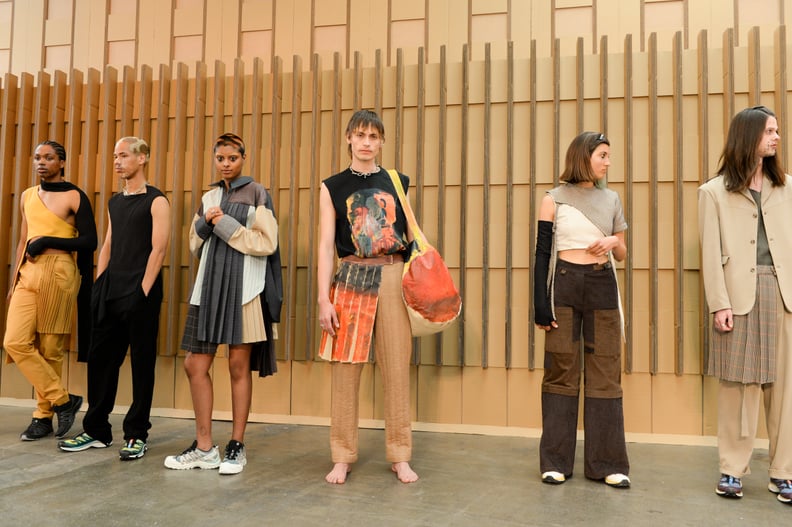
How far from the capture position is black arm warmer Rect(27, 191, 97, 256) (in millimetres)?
3473

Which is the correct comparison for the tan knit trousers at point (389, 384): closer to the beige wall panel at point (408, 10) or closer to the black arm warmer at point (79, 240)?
the black arm warmer at point (79, 240)

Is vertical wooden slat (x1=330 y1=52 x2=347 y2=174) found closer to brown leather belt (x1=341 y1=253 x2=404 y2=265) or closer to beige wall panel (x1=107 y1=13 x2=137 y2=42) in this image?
brown leather belt (x1=341 y1=253 x2=404 y2=265)

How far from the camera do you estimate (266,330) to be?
2.94m

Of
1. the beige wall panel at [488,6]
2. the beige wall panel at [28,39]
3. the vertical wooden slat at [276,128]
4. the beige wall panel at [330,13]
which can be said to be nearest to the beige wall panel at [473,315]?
the vertical wooden slat at [276,128]

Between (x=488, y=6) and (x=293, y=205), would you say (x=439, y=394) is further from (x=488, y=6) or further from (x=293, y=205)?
(x=488, y=6)

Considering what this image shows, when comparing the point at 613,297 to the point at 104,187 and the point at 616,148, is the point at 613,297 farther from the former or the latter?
the point at 104,187

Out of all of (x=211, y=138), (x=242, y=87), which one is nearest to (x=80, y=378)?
(x=211, y=138)

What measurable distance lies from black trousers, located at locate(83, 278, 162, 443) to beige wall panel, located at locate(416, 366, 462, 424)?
5.04 feet

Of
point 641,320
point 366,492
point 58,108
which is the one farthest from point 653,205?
point 58,108

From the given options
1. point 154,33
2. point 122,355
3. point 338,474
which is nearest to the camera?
point 338,474

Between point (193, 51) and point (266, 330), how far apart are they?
8.22 ft

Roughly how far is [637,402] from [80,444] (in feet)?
9.91

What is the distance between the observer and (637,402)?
349cm

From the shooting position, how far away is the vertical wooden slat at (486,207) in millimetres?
3648
